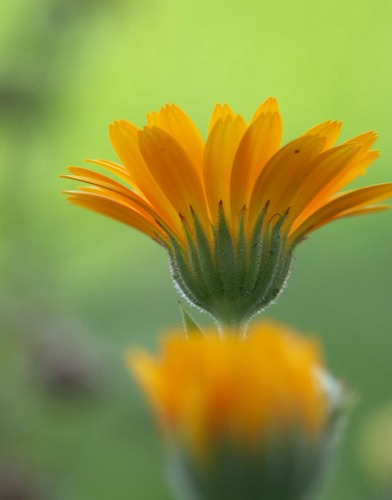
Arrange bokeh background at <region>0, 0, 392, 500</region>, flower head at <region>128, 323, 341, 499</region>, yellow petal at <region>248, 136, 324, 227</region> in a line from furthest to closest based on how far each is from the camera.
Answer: bokeh background at <region>0, 0, 392, 500</region>
yellow petal at <region>248, 136, 324, 227</region>
flower head at <region>128, 323, 341, 499</region>

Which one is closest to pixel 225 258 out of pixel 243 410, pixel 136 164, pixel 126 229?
pixel 136 164

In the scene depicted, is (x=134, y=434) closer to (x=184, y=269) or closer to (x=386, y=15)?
(x=184, y=269)

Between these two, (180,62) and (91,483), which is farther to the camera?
(180,62)

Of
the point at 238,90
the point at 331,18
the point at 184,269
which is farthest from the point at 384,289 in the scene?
the point at 184,269

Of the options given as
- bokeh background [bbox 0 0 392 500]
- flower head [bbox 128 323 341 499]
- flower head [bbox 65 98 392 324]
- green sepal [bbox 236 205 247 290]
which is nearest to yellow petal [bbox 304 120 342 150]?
flower head [bbox 65 98 392 324]

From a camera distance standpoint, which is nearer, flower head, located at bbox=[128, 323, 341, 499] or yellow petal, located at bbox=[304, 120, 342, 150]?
flower head, located at bbox=[128, 323, 341, 499]

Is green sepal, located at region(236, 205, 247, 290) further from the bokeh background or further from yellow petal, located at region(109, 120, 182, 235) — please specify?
the bokeh background

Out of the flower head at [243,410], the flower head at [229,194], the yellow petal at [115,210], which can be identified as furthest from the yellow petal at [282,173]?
the flower head at [243,410]
